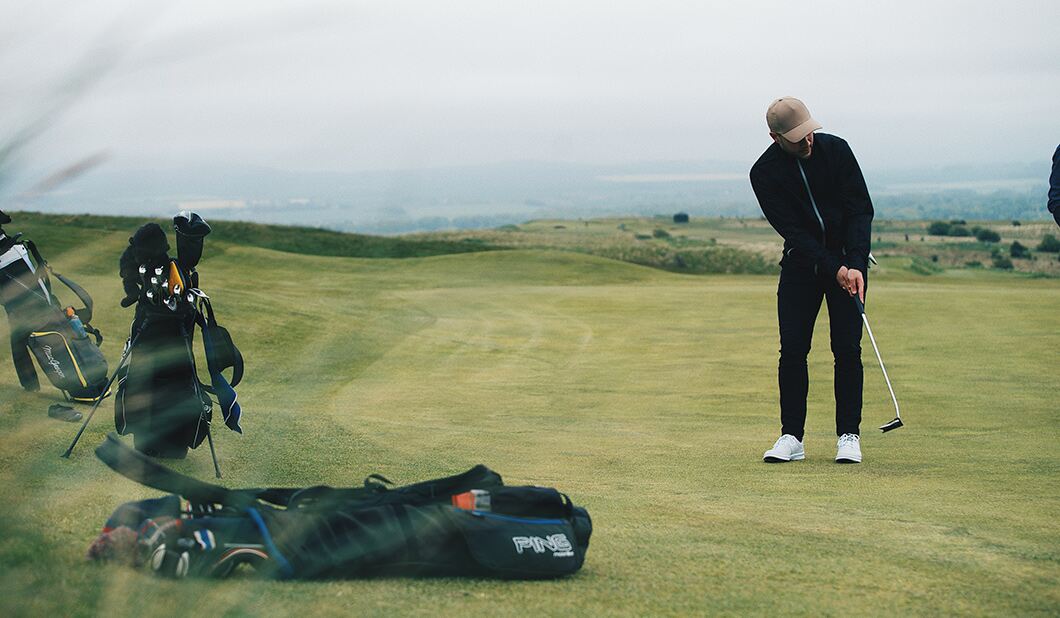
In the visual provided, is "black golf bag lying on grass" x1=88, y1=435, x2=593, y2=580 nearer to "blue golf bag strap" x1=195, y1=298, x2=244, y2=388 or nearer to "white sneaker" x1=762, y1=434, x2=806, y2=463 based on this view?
"blue golf bag strap" x1=195, y1=298, x2=244, y2=388

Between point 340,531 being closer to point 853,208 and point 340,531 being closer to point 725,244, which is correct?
point 853,208

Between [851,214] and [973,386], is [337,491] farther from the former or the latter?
[973,386]

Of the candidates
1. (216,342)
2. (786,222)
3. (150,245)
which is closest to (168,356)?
(216,342)

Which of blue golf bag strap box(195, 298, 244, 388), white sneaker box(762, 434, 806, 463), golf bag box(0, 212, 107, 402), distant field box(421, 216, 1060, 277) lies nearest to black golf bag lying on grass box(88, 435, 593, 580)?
blue golf bag strap box(195, 298, 244, 388)

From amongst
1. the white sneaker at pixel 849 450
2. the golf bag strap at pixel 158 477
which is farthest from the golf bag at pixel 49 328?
the white sneaker at pixel 849 450

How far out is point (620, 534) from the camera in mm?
4738

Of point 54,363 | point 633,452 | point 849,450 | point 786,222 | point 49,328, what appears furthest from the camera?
point 49,328

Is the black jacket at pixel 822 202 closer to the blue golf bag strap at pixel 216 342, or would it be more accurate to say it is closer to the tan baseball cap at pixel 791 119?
the tan baseball cap at pixel 791 119

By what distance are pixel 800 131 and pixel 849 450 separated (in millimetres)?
2111

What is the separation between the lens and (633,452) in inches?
312

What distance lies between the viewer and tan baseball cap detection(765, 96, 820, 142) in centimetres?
659

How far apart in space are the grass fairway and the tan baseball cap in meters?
2.08

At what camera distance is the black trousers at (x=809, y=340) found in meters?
7.09

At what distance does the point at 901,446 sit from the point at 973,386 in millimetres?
4236
